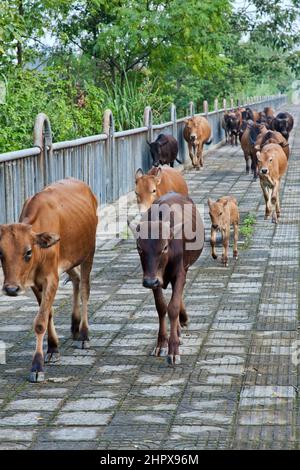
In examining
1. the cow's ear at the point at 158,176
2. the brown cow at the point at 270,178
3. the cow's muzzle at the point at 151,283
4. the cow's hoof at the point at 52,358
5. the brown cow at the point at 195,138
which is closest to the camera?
the cow's muzzle at the point at 151,283

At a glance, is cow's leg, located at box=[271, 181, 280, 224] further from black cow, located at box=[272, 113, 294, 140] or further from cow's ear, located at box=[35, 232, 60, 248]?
black cow, located at box=[272, 113, 294, 140]

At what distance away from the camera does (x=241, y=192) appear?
22641 millimetres

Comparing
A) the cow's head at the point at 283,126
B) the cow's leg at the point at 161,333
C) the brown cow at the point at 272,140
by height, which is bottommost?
the cow's leg at the point at 161,333

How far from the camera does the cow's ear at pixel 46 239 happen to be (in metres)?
8.10

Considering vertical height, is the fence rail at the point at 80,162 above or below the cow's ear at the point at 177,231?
above

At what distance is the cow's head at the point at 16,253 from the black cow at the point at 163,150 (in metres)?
14.5

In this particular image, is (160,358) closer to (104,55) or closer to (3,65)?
(3,65)

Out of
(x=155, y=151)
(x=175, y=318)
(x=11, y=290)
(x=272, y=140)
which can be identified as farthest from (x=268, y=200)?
(x=11, y=290)

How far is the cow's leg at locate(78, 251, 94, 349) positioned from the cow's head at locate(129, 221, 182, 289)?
998 millimetres

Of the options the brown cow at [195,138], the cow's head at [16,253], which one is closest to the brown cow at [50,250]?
the cow's head at [16,253]

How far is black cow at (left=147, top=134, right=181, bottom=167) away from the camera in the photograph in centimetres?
2319

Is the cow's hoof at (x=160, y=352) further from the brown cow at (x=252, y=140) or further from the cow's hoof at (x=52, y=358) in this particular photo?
the brown cow at (x=252, y=140)

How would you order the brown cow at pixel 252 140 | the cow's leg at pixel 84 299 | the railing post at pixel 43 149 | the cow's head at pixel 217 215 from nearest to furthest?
the cow's leg at pixel 84 299
the railing post at pixel 43 149
the cow's head at pixel 217 215
the brown cow at pixel 252 140
